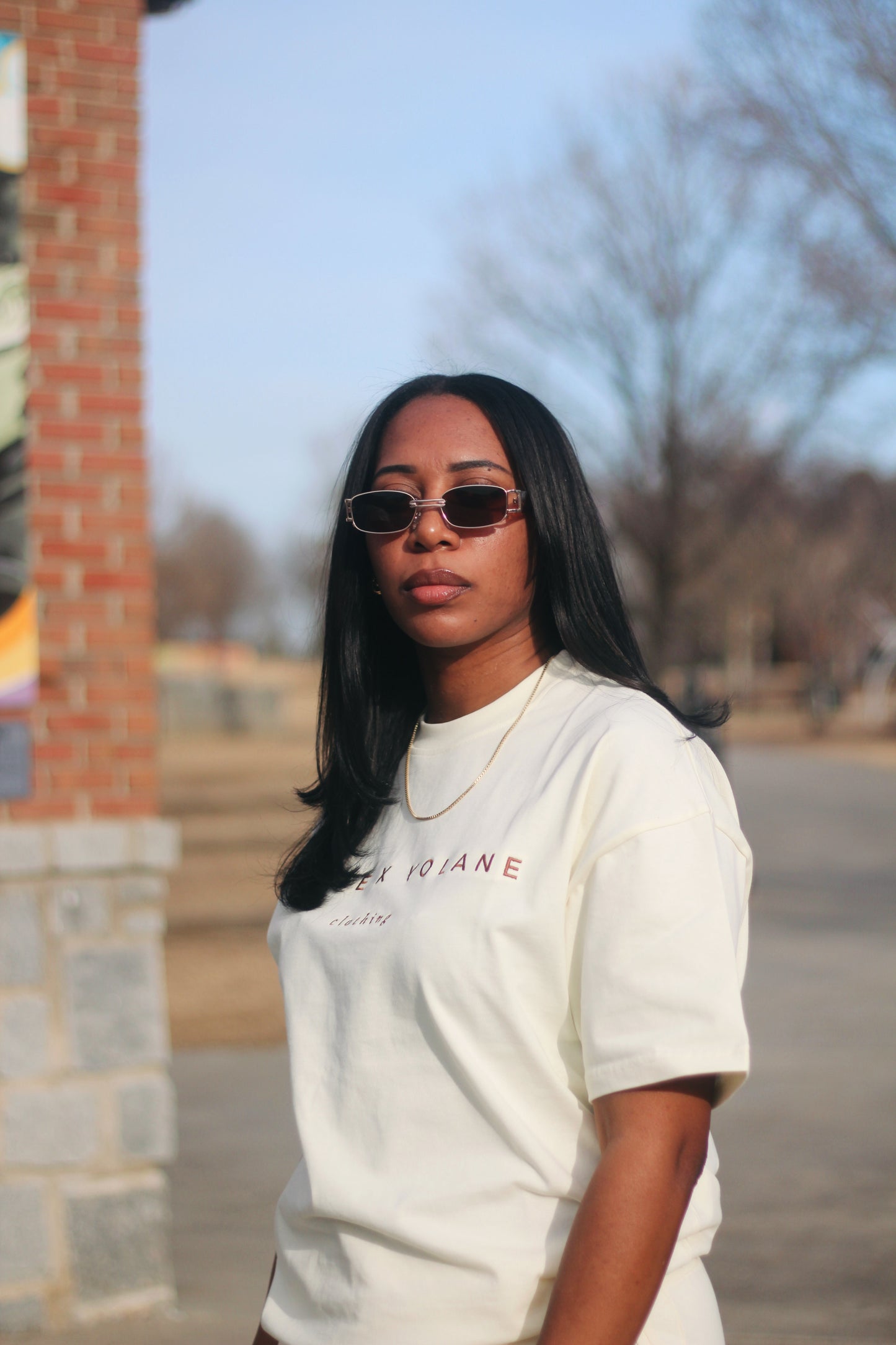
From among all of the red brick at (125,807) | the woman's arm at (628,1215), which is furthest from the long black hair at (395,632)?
the red brick at (125,807)

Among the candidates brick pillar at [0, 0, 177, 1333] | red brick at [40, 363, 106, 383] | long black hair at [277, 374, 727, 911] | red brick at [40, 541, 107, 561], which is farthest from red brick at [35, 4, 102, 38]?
long black hair at [277, 374, 727, 911]

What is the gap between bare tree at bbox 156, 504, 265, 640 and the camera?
54.2 m

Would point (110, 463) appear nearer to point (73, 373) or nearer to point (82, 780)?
point (73, 373)

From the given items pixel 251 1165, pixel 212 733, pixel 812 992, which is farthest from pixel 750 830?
pixel 212 733

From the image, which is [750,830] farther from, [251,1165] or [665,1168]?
[665,1168]

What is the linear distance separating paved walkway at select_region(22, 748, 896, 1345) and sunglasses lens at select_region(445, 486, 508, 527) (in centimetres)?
304

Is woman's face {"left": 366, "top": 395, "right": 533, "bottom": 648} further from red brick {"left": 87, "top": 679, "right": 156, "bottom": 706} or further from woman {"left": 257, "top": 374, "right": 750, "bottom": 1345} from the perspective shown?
red brick {"left": 87, "top": 679, "right": 156, "bottom": 706}

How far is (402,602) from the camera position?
1746 mm

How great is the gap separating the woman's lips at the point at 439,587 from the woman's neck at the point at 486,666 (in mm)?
68

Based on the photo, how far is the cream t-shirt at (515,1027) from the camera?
1393mm

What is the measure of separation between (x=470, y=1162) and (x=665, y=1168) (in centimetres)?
19

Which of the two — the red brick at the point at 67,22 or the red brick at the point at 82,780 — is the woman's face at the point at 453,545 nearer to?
the red brick at the point at 82,780

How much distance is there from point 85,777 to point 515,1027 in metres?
2.88

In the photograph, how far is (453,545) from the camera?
1.70 metres
